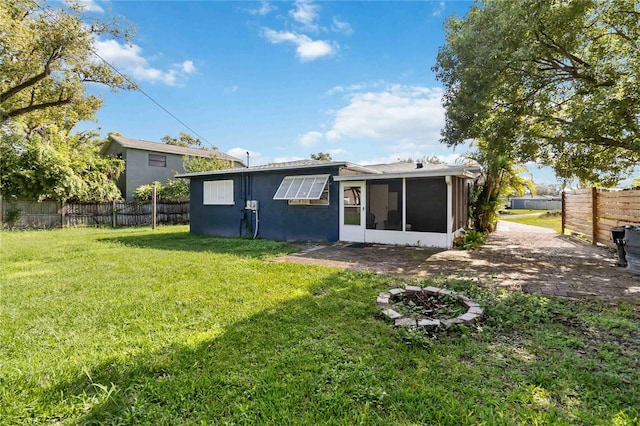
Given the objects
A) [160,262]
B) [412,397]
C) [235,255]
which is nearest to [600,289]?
[412,397]

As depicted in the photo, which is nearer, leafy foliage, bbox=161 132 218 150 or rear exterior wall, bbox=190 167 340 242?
rear exterior wall, bbox=190 167 340 242

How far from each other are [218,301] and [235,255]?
154 inches

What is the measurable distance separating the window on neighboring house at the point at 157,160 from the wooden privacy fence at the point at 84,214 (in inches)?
199

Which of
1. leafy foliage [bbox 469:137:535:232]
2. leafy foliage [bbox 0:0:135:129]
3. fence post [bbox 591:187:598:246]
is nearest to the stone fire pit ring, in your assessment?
leafy foliage [bbox 469:137:535:232]

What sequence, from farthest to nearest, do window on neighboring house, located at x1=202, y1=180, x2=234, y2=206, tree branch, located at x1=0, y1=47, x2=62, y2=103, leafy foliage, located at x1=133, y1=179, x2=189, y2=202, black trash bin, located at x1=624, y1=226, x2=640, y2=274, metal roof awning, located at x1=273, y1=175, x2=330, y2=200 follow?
leafy foliage, located at x1=133, y1=179, x2=189, y2=202 → window on neighboring house, located at x1=202, y1=180, x2=234, y2=206 → tree branch, located at x1=0, y1=47, x2=62, y2=103 → metal roof awning, located at x1=273, y1=175, x2=330, y2=200 → black trash bin, located at x1=624, y1=226, x2=640, y2=274

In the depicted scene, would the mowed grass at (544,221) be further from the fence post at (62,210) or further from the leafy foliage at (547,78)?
the fence post at (62,210)

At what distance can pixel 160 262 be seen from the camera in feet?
24.5

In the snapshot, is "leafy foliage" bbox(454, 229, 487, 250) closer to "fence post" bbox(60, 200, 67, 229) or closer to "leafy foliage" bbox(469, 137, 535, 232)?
"leafy foliage" bbox(469, 137, 535, 232)

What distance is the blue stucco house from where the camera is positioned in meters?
9.38

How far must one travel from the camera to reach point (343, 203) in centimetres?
1053

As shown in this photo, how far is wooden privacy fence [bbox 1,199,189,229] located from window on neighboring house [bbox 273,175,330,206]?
11.5 meters

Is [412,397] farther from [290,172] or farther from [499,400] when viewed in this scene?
[290,172]

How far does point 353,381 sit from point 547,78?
9.07m

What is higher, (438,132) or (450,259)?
(438,132)
